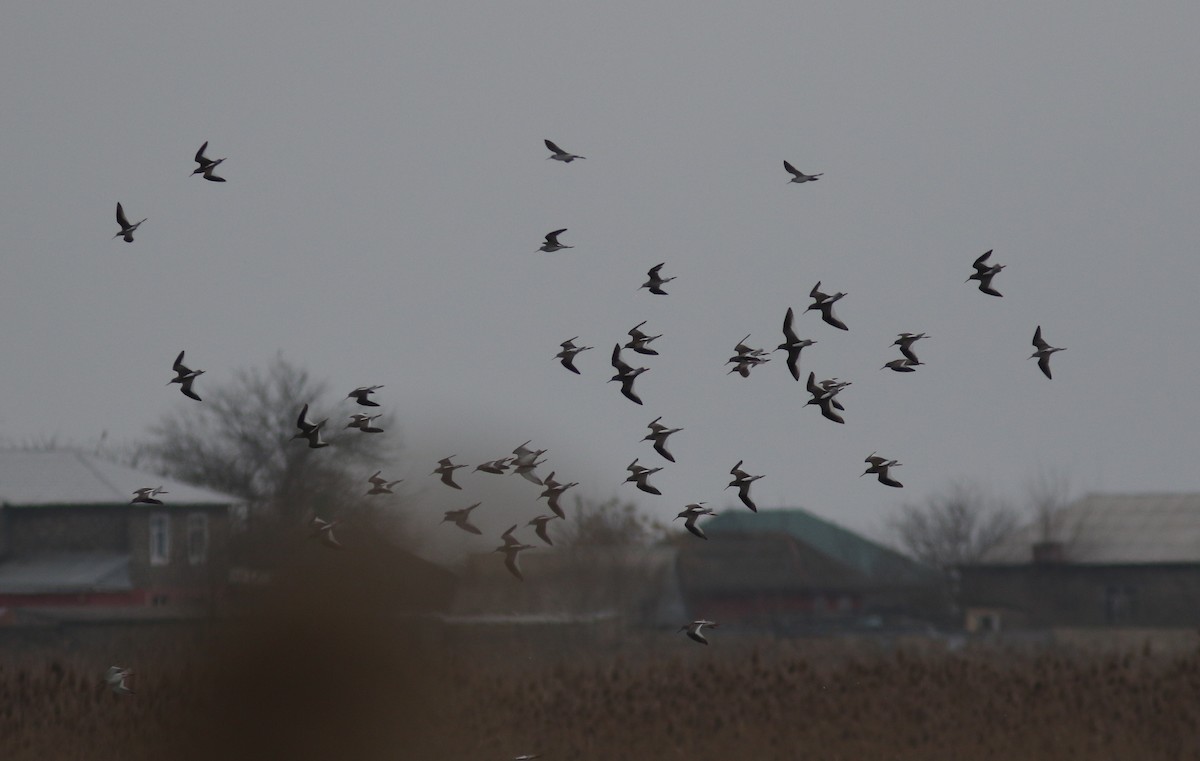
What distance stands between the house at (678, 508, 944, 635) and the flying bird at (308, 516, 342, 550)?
4198 centimetres

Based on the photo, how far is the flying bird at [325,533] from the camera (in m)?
23.5

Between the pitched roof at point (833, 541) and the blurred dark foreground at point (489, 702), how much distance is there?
175 feet

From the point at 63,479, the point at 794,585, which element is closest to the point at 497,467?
the point at 63,479

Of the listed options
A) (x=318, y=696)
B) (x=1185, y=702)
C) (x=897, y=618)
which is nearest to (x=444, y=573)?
(x=318, y=696)

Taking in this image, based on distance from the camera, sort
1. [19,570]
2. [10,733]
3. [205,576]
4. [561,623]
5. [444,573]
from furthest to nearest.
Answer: [19,570] < [561,623] < [205,576] < [444,573] < [10,733]

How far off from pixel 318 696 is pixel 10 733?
4.00 meters

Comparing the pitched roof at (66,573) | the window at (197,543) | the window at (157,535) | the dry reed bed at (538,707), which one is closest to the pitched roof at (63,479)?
the window at (157,535)

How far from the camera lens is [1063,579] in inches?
3091

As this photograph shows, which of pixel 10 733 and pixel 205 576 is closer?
pixel 10 733

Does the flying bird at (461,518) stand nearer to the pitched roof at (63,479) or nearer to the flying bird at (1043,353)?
the flying bird at (1043,353)

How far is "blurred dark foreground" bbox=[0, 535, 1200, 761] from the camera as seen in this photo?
2342cm

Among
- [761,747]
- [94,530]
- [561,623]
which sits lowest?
[761,747]

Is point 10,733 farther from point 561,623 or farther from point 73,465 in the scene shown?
point 73,465

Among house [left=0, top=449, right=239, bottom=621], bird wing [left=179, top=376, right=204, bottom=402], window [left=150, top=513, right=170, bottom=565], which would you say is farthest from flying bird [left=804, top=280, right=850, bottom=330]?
window [left=150, top=513, right=170, bottom=565]
